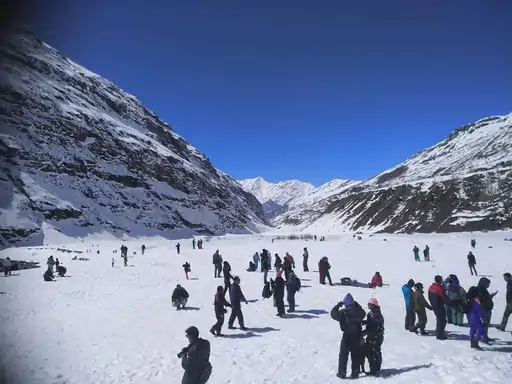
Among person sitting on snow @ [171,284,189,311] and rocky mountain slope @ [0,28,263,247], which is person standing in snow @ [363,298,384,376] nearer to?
person sitting on snow @ [171,284,189,311]

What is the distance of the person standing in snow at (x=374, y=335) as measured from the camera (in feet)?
27.6

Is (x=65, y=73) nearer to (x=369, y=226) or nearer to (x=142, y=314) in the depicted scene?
(x=369, y=226)

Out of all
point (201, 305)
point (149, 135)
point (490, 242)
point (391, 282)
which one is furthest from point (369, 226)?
point (201, 305)

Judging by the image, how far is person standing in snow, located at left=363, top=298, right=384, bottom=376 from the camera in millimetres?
8406

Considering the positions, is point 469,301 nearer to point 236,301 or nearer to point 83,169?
point 236,301

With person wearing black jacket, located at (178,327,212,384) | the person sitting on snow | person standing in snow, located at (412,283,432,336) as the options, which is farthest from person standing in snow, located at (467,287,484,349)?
the person sitting on snow

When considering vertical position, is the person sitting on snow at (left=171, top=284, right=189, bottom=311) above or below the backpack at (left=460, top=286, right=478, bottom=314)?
below

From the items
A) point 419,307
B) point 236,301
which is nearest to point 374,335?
point 419,307

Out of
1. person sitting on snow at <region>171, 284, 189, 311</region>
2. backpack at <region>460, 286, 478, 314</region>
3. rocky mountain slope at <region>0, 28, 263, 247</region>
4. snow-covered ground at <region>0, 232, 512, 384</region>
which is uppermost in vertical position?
rocky mountain slope at <region>0, 28, 263, 247</region>

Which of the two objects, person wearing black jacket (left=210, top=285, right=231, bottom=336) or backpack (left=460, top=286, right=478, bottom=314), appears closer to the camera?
backpack (left=460, top=286, right=478, bottom=314)

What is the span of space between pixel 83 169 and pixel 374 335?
327 ft

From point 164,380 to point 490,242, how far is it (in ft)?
159

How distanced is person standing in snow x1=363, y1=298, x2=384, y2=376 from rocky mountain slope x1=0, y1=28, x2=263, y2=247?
62.7 m

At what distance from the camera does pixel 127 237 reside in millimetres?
85812
